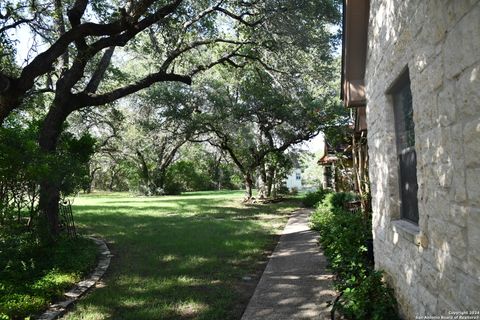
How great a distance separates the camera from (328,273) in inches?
283

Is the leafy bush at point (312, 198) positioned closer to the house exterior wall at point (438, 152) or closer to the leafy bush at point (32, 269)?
the leafy bush at point (32, 269)

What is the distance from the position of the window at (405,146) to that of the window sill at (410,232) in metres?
0.10

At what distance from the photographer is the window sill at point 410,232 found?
334 centimetres

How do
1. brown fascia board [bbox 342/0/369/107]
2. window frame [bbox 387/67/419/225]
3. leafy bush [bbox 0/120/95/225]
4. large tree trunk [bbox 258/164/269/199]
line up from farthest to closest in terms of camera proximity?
large tree trunk [bbox 258/164/269/199], leafy bush [bbox 0/120/95/225], brown fascia board [bbox 342/0/369/107], window frame [bbox 387/67/419/225]

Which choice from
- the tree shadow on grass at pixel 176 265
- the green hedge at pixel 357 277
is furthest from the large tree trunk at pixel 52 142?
the green hedge at pixel 357 277

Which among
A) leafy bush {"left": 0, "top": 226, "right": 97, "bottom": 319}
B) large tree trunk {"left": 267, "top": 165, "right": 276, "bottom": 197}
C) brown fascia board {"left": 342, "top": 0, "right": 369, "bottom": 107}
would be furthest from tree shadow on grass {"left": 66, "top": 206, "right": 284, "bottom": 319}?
large tree trunk {"left": 267, "top": 165, "right": 276, "bottom": 197}

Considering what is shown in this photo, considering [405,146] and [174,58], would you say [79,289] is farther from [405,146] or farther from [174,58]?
[174,58]

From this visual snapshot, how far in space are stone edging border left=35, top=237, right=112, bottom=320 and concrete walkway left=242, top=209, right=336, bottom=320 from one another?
2629 mm

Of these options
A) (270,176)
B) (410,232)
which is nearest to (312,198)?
(270,176)

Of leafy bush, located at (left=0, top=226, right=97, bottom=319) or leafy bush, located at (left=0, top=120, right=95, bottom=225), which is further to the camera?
leafy bush, located at (left=0, top=120, right=95, bottom=225)

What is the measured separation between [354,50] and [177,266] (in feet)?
17.6

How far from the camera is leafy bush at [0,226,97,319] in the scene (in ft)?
17.9

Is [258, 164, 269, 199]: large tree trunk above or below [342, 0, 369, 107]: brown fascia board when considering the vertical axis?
below

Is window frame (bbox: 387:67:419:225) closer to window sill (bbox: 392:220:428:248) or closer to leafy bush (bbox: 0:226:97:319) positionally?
window sill (bbox: 392:220:428:248)
